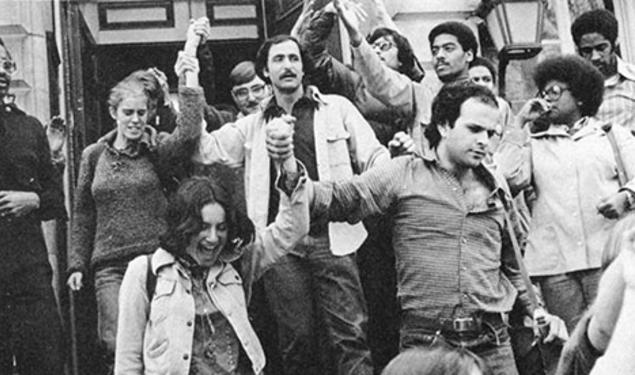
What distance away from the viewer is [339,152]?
6.42 m

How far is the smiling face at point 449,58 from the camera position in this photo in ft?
23.9

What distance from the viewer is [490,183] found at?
5.75 meters

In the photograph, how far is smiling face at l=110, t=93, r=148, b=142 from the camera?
700 cm

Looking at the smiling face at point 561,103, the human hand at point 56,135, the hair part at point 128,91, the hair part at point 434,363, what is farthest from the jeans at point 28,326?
the hair part at point 434,363

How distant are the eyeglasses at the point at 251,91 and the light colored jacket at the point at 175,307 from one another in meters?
2.56

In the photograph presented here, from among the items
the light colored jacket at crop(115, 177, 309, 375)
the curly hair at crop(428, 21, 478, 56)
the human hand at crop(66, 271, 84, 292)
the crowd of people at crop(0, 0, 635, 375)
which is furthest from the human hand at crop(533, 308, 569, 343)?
the human hand at crop(66, 271, 84, 292)

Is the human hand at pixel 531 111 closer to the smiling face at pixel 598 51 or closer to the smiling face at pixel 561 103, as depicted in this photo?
the smiling face at pixel 561 103

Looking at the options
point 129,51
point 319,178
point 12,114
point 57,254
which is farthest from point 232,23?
point 319,178

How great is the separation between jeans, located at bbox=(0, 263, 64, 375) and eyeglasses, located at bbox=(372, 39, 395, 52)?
2377 mm

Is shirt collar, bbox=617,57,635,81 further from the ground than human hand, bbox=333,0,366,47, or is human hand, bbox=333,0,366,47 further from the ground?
human hand, bbox=333,0,366,47

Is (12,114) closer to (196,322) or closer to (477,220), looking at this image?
(196,322)

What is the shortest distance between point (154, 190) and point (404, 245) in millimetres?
1792

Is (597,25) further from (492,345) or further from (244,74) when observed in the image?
(492,345)

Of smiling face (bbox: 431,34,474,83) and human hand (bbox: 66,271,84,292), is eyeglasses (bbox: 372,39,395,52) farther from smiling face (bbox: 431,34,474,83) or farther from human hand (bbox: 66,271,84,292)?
human hand (bbox: 66,271,84,292)
